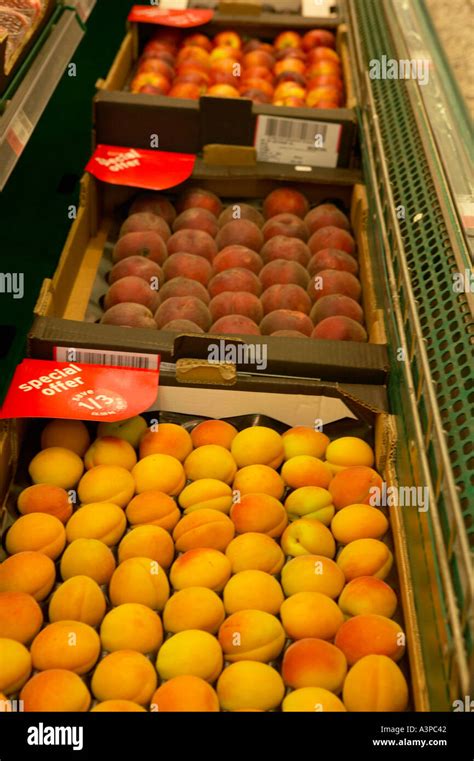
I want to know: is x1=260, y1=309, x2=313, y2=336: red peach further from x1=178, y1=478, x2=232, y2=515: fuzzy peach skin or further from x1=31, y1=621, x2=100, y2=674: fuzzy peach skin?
x1=31, y1=621, x2=100, y2=674: fuzzy peach skin

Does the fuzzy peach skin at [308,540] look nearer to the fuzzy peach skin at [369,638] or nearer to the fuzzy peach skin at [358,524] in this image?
the fuzzy peach skin at [358,524]

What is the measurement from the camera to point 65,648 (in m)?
1.41

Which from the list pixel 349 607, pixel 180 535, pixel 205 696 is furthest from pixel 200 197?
pixel 205 696

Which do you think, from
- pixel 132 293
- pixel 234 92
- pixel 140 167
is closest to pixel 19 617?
pixel 132 293

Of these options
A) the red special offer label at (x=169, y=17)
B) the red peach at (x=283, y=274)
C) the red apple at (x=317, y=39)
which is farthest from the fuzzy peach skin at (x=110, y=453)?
the red apple at (x=317, y=39)

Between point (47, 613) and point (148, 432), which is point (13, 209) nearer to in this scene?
point (148, 432)

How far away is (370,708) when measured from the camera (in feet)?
4.43

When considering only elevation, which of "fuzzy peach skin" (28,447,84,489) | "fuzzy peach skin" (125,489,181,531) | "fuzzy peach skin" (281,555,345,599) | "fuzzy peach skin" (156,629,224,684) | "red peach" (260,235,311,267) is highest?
"red peach" (260,235,311,267)

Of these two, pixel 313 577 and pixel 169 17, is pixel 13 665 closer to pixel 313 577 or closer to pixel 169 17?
pixel 313 577

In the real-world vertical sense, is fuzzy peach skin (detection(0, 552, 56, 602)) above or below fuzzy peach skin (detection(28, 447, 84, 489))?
below

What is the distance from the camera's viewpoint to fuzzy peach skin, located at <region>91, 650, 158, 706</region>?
4.45ft

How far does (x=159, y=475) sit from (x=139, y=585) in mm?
289

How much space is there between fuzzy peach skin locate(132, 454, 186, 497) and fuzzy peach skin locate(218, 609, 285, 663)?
371 mm

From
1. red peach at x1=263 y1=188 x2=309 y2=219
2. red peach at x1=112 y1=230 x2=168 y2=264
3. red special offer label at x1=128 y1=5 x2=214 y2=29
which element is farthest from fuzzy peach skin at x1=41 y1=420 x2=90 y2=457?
red special offer label at x1=128 y1=5 x2=214 y2=29
